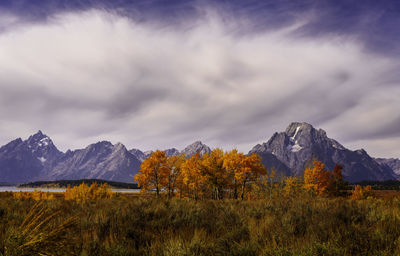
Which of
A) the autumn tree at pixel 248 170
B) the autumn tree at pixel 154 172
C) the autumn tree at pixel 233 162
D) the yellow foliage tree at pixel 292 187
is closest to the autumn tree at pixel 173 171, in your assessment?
the autumn tree at pixel 154 172

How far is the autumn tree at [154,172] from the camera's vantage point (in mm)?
54219

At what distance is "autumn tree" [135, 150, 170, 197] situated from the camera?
5422 cm

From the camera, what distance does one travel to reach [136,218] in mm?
7988

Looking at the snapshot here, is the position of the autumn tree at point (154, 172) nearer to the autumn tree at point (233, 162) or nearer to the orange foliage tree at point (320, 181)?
the autumn tree at point (233, 162)

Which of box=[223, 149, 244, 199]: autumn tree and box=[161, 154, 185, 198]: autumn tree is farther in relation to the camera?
box=[161, 154, 185, 198]: autumn tree

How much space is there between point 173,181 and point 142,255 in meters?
58.4

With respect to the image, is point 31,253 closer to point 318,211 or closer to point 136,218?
point 136,218

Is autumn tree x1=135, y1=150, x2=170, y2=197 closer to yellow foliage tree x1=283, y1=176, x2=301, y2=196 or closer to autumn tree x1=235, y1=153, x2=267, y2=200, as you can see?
autumn tree x1=235, y1=153, x2=267, y2=200

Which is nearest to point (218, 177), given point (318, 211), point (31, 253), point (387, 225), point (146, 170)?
point (146, 170)

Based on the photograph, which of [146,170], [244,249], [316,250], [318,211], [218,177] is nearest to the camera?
[316,250]

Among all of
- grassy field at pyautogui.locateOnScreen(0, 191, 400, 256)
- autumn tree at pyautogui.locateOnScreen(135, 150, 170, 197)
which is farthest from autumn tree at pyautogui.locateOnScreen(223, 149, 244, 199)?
grassy field at pyautogui.locateOnScreen(0, 191, 400, 256)

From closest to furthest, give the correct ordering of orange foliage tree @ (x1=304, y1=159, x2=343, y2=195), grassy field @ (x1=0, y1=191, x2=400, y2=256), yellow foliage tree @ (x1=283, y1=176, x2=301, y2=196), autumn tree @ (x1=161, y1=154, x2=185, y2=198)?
grassy field @ (x1=0, y1=191, x2=400, y2=256)
orange foliage tree @ (x1=304, y1=159, x2=343, y2=195)
autumn tree @ (x1=161, y1=154, x2=185, y2=198)
yellow foliage tree @ (x1=283, y1=176, x2=301, y2=196)

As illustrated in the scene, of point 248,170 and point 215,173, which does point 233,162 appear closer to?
point 248,170

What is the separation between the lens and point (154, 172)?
182 feet
